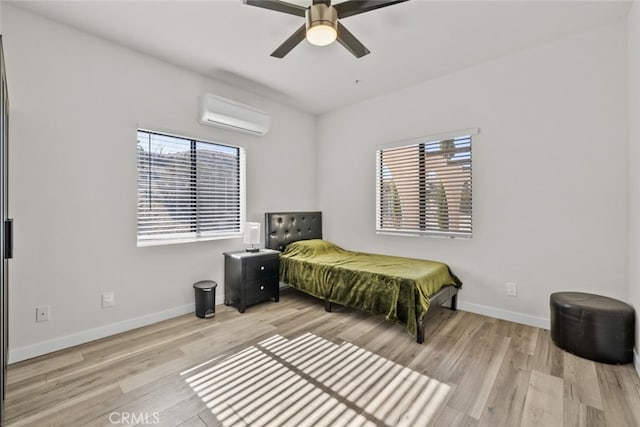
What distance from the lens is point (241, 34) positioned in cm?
248

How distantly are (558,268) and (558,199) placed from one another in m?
0.64

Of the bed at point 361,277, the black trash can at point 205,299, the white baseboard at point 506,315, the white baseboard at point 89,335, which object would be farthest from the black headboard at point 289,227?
the white baseboard at point 506,315

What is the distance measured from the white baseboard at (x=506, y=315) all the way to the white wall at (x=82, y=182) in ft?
9.91

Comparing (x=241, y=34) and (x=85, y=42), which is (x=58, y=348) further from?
(x=241, y=34)

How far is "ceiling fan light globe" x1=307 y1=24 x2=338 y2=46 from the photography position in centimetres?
180

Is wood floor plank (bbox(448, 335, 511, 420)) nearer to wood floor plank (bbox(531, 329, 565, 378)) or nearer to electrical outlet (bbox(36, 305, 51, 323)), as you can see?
wood floor plank (bbox(531, 329, 565, 378))

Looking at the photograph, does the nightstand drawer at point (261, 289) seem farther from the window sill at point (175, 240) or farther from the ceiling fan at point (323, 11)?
the ceiling fan at point (323, 11)

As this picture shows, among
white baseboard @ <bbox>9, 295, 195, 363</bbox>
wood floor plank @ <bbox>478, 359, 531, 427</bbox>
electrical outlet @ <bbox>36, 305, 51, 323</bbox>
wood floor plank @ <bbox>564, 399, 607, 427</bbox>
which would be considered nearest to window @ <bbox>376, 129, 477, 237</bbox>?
wood floor plank @ <bbox>478, 359, 531, 427</bbox>

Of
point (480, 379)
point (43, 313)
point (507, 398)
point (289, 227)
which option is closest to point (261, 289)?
point (289, 227)

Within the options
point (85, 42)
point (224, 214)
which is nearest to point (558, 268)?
point (224, 214)

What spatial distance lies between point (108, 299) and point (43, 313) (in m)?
0.43

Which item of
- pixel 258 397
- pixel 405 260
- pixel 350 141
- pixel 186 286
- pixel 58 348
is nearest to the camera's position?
pixel 258 397

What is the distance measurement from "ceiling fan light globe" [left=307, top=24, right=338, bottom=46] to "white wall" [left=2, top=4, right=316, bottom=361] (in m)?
1.87

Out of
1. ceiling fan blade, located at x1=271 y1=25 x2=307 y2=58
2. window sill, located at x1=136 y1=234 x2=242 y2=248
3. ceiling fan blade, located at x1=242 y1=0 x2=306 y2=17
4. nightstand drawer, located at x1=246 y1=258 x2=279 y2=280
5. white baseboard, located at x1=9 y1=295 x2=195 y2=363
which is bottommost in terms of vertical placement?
white baseboard, located at x1=9 y1=295 x2=195 y2=363
